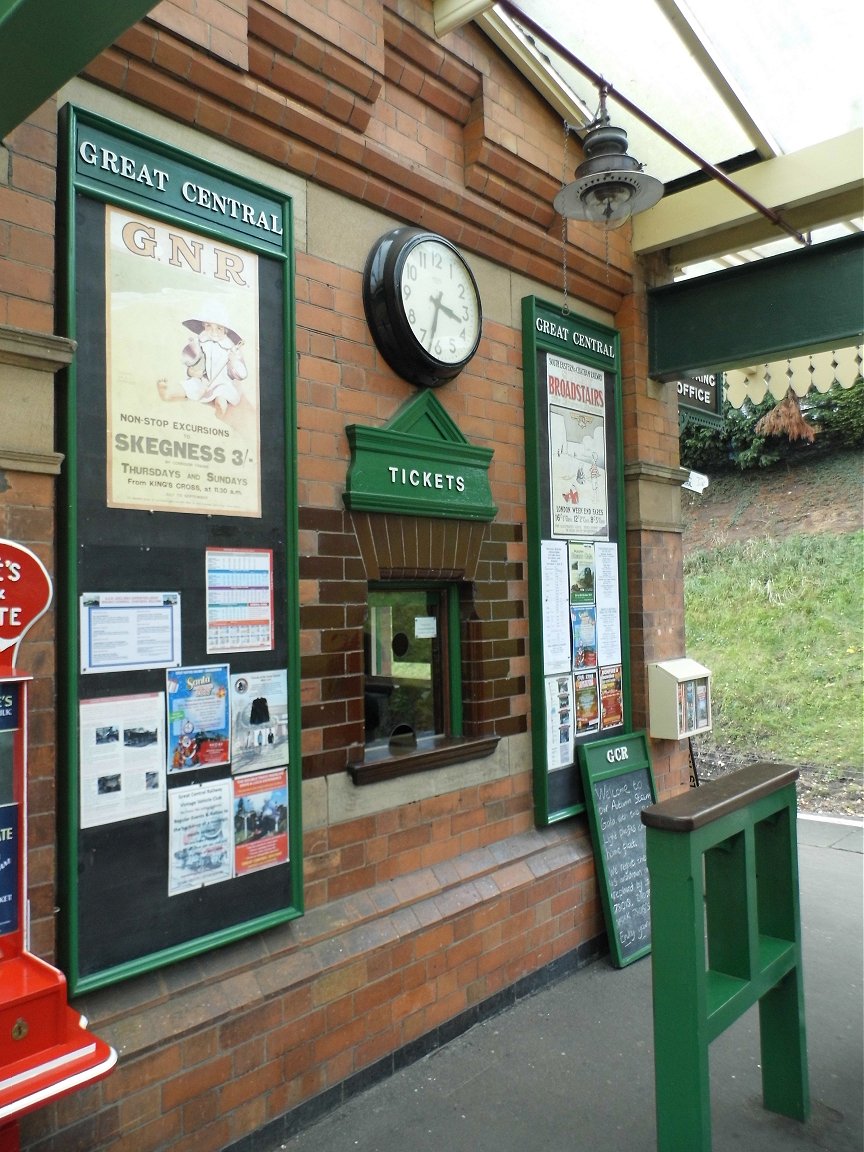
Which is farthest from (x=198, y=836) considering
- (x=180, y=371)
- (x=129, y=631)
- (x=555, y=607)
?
(x=555, y=607)

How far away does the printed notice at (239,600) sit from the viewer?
3.13m

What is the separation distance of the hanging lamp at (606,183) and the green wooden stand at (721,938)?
2.62 meters

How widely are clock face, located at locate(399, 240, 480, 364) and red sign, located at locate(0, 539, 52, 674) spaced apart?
2.28 meters

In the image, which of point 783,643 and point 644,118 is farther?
point 783,643

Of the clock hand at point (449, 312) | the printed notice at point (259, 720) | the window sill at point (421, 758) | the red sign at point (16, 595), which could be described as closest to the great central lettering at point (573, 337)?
the clock hand at point (449, 312)

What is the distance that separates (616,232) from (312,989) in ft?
15.7

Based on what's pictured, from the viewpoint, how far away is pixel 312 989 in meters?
3.30

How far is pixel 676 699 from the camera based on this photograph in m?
5.34

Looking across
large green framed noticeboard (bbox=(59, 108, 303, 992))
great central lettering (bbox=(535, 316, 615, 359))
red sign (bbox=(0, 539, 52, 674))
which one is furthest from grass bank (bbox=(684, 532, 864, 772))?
red sign (bbox=(0, 539, 52, 674))

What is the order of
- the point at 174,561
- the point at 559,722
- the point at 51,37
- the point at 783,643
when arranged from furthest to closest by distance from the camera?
the point at 783,643 → the point at 559,722 → the point at 174,561 → the point at 51,37

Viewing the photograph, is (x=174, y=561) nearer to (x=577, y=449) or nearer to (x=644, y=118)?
(x=577, y=449)

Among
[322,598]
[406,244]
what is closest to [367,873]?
[322,598]

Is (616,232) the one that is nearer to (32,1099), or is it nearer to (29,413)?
(29,413)

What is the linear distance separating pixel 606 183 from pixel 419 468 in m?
1.56
